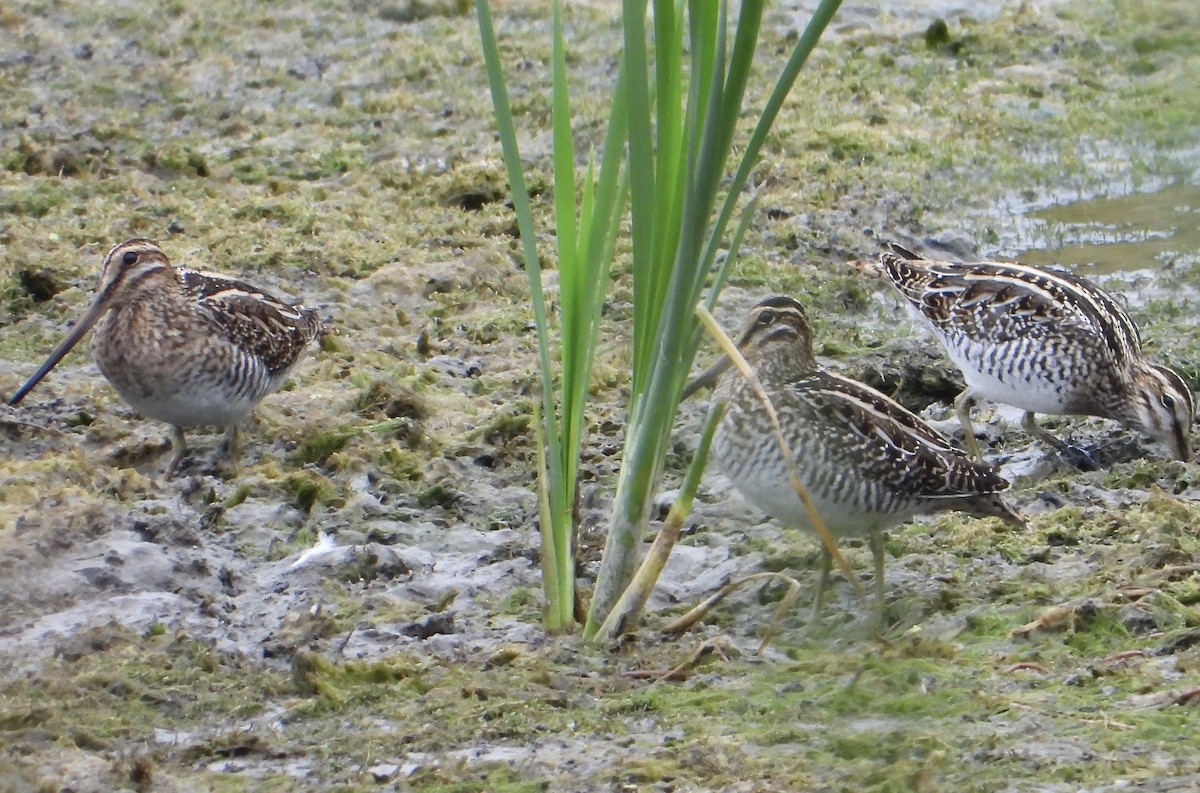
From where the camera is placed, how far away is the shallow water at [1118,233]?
845 cm

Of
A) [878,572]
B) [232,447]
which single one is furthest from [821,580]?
[232,447]

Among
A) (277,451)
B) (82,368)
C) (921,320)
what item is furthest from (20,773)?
(921,320)

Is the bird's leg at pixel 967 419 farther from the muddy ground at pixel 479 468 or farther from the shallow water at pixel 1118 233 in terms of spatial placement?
the shallow water at pixel 1118 233

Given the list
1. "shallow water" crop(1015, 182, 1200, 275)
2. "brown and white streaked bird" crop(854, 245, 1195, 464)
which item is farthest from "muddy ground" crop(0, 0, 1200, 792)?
"brown and white streaked bird" crop(854, 245, 1195, 464)

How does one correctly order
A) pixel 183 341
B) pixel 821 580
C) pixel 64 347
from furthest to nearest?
pixel 64 347, pixel 183 341, pixel 821 580

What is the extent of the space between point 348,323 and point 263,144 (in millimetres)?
2623

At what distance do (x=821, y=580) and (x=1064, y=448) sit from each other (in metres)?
1.89

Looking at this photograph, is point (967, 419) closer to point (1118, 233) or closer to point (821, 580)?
point (821, 580)

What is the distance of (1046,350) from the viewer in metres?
6.71

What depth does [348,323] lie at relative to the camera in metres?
7.37

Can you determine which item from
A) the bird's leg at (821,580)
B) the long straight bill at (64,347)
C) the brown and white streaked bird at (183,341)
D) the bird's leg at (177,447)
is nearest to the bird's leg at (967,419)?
the bird's leg at (821,580)

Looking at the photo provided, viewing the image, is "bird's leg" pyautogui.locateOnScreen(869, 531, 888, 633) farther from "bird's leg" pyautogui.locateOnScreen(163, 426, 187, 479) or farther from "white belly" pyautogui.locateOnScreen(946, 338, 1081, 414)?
"bird's leg" pyautogui.locateOnScreen(163, 426, 187, 479)

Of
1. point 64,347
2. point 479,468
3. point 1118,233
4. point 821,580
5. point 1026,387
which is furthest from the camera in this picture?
point 1118,233

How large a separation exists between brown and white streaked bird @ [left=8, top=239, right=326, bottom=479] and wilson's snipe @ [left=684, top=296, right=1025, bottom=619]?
6.22ft
